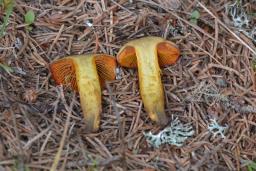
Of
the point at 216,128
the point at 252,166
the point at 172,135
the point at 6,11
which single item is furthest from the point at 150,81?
the point at 6,11

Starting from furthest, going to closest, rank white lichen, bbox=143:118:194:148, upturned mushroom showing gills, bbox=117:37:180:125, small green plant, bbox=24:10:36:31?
small green plant, bbox=24:10:36:31
upturned mushroom showing gills, bbox=117:37:180:125
white lichen, bbox=143:118:194:148

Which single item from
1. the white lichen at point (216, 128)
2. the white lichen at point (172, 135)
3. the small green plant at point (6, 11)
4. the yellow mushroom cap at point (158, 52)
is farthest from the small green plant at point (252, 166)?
the small green plant at point (6, 11)

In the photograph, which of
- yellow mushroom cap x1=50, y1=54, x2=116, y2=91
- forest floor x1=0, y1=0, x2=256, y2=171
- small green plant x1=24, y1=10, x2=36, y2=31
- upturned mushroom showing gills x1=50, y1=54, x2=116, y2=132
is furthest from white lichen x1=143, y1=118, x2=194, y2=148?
small green plant x1=24, y1=10, x2=36, y2=31

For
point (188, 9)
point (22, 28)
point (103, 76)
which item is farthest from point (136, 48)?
point (22, 28)

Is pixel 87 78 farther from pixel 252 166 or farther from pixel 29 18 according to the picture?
pixel 252 166

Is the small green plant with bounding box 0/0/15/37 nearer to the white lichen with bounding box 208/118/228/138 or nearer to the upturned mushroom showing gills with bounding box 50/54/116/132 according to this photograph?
the upturned mushroom showing gills with bounding box 50/54/116/132

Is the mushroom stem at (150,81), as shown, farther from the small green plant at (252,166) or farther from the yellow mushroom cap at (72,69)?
the small green plant at (252,166)
